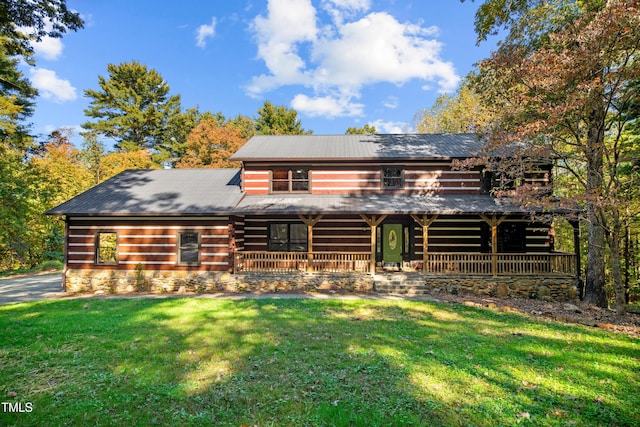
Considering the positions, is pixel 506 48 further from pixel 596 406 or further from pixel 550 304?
pixel 596 406

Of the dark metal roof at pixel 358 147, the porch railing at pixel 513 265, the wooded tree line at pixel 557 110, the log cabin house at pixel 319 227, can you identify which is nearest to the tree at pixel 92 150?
the wooded tree line at pixel 557 110

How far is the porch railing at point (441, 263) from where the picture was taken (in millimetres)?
13859

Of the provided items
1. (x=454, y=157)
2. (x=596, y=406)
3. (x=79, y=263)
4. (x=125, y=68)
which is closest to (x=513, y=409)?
(x=596, y=406)

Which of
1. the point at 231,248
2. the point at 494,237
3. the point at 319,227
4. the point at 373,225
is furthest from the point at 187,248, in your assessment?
the point at 494,237

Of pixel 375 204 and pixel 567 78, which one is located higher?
pixel 567 78

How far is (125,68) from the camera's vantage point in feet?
120

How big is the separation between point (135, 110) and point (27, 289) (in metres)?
27.0

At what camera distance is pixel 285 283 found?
14.1m

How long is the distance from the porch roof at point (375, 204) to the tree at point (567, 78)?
3052mm

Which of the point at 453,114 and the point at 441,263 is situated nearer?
the point at 441,263

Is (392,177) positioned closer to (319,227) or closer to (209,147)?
(319,227)

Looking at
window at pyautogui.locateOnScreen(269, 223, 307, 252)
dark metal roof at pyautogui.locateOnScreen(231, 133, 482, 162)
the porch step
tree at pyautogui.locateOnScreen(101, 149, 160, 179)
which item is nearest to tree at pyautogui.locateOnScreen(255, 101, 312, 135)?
tree at pyautogui.locateOnScreen(101, 149, 160, 179)

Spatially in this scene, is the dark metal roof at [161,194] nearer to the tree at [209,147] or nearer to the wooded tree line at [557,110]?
the wooded tree line at [557,110]

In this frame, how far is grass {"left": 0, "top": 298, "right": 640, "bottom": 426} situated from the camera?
4.38m
